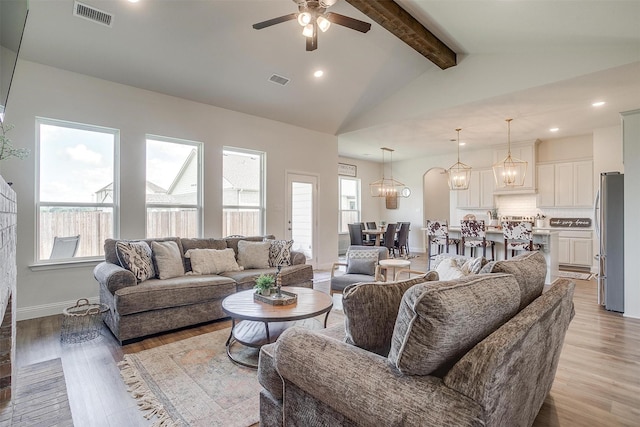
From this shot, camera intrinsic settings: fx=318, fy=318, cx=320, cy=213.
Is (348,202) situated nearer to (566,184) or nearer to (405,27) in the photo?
(566,184)

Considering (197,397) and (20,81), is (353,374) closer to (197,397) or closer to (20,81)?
(197,397)

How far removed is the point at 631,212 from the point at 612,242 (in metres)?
0.41

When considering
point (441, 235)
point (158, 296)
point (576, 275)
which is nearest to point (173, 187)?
point (158, 296)

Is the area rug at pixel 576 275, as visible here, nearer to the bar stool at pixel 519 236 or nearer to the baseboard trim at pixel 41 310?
the bar stool at pixel 519 236

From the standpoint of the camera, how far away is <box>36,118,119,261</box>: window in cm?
375

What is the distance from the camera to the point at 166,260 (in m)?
3.55

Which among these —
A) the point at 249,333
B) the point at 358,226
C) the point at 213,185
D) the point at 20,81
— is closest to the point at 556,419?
the point at 249,333

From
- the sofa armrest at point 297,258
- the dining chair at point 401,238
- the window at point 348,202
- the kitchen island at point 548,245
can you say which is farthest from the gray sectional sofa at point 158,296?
the window at point 348,202

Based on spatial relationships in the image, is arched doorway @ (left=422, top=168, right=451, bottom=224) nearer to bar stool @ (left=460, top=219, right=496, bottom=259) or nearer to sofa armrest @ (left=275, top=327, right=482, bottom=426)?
bar stool @ (left=460, top=219, right=496, bottom=259)

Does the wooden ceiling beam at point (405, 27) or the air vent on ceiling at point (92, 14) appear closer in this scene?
the air vent on ceiling at point (92, 14)

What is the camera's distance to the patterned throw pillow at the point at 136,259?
3217 mm

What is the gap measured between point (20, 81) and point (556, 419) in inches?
224

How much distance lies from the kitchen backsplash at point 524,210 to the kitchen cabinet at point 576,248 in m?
0.46

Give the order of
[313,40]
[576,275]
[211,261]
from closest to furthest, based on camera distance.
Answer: [313,40]
[211,261]
[576,275]
